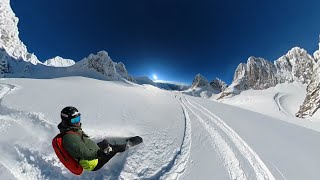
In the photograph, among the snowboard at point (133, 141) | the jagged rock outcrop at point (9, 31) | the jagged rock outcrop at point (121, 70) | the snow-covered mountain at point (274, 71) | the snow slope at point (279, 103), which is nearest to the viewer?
the snowboard at point (133, 141)

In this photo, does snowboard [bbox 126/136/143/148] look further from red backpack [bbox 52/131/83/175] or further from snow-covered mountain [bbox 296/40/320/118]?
snow-covered mountain [bbox 296/40/320/118]

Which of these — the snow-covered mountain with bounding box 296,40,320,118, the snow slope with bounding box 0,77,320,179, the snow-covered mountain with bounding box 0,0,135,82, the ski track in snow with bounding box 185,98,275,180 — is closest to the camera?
the snow slope with bounding box 0,77,320,179

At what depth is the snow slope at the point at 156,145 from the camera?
7.09 m

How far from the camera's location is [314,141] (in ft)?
41.4

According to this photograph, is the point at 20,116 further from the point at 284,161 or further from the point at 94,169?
the point at 284,161

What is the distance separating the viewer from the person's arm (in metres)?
5.95

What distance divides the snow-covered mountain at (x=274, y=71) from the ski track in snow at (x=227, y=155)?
13537cm

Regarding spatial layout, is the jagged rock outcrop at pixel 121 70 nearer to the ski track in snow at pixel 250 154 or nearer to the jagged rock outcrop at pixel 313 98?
the jagged rock outcrop at pixel 313 98

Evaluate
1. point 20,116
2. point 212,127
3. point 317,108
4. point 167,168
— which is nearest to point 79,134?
point 167,168

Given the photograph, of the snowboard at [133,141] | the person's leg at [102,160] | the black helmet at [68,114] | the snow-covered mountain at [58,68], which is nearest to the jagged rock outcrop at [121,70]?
the snow-covered mountain at [58,68]

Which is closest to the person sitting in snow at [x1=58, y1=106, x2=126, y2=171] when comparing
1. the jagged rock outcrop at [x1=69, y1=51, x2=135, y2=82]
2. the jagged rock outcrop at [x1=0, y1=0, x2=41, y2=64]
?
the jagged rock outcrop at [x1=69, y1=51, x2=135, y2=82]

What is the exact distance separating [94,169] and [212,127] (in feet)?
23.8

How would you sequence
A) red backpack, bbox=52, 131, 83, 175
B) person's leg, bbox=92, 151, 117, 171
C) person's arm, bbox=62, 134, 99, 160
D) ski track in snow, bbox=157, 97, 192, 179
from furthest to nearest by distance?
ski track in snow, bbox=157, 97, 192, 179
person's leg, bbox=92, 151, 117, 171
red backpack, bbox=52, 131, 83, 175
person's arm, bbox=62, 134, 99, 160

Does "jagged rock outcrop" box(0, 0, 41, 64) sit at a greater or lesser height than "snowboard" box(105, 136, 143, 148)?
greater
